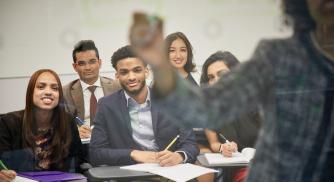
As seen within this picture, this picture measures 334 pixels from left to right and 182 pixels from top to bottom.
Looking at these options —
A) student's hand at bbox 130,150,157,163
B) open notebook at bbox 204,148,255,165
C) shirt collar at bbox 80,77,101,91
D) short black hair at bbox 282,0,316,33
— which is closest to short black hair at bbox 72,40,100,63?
shirt collar at bbox 80,77,101,91

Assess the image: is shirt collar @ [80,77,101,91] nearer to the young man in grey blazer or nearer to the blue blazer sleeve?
the young man in grey blazer

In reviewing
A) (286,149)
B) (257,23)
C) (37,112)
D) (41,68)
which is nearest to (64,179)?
(37,112)

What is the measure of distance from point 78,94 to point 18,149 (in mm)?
365

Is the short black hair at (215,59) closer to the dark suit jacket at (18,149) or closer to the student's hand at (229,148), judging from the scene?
the student's hand at (229,148)

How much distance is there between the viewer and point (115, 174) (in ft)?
5.24

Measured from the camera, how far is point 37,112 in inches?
73.2

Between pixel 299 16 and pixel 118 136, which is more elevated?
pixel 299 16

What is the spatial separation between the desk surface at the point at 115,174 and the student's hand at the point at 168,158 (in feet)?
0.38

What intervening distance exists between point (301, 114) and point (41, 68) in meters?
1.44

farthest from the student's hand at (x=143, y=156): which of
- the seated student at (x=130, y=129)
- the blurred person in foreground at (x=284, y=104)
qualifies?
the blurred person in foreground at (x=284, y=104)

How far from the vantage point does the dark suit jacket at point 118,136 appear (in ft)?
5.85

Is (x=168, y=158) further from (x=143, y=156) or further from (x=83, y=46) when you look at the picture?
(x=83, y=46)

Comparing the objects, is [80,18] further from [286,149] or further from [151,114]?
[286,149]

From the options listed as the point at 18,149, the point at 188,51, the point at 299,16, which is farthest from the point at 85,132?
the point at 299,16
